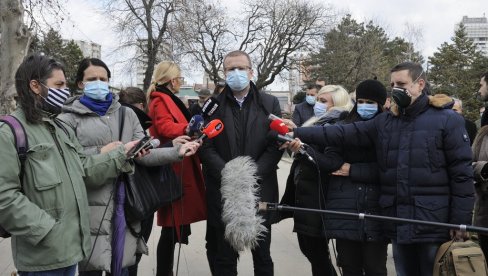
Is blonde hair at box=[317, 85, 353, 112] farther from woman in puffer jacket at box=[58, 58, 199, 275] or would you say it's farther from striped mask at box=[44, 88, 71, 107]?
striped mask at box=[44, 88, 71, 107]

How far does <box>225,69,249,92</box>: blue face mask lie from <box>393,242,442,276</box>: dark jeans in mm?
1650

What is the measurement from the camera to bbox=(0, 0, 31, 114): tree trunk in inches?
306

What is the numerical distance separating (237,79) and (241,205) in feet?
3.26

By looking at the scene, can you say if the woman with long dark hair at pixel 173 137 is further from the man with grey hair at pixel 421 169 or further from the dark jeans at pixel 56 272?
the dark jeans at pixel 56 272

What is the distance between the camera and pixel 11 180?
2469 mm

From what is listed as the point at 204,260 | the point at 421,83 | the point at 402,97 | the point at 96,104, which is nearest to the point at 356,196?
the point at 402,97

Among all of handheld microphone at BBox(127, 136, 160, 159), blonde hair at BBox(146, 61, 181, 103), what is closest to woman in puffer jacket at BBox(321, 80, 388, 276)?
handheld microphone at BBox(127, 136, 160, 159)

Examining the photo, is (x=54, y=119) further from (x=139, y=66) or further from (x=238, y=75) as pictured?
(x=139, y=66)

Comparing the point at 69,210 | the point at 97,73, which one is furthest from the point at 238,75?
the point at 69,210

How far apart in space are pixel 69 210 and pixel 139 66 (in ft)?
91.0

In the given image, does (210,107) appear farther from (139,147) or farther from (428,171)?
(428,171)

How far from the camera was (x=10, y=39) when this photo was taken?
7.93m

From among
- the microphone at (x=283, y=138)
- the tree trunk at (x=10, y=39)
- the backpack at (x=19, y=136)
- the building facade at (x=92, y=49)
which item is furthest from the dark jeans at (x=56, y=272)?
the building facade at (x=92, y=49)

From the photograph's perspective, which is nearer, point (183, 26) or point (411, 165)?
point (411, 165)
